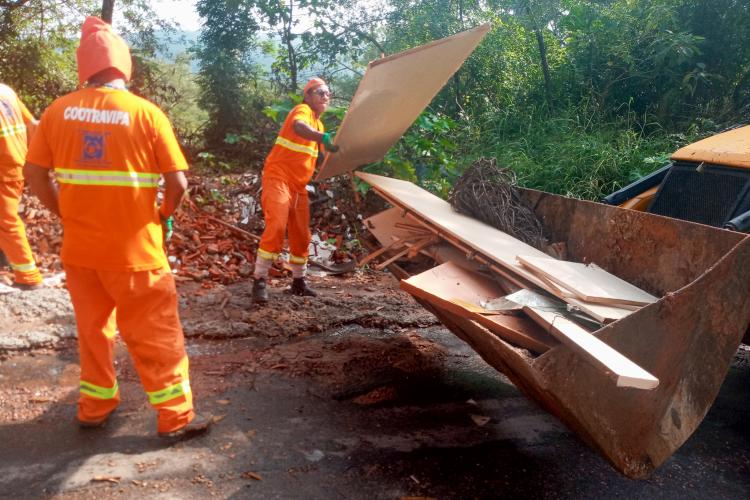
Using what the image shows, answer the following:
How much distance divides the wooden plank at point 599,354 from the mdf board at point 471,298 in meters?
0.13

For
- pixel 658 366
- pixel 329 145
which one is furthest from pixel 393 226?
pixel 658 366

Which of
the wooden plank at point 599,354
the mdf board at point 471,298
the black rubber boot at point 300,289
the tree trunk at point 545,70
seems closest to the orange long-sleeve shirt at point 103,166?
the mdf board at point 471,298

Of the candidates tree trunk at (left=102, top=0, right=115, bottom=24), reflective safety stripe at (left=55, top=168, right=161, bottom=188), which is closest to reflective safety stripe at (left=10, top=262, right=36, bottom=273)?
reflective safety stripe at (left=55, top=168, right=161, bottom=188)

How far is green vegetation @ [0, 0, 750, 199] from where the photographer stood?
8203 millimetres

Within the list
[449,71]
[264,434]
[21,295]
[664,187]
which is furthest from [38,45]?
[664,187]

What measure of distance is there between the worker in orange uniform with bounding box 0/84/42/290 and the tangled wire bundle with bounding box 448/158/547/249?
12.0 feet

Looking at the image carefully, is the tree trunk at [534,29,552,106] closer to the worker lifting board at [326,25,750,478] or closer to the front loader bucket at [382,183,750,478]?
the worker lifting board at [326,25,750,478]

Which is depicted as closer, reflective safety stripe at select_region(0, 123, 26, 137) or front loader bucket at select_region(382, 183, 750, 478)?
front loader bucket at select_region(382, 183, 750, 478)

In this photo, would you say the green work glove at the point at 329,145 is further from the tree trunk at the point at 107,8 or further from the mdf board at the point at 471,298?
the tree trunk at the point at 107,8

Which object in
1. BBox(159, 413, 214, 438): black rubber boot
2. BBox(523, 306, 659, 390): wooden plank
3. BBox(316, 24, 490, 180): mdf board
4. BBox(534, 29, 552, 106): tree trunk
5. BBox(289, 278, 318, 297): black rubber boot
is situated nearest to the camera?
BBox(523, 306, 659, 390): wooden plank

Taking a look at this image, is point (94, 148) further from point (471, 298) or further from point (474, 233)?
point (474, 233)

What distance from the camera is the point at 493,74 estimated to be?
36.2 feet

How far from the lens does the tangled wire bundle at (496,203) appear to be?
3904 mm

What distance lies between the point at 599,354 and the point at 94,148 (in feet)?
7.90
